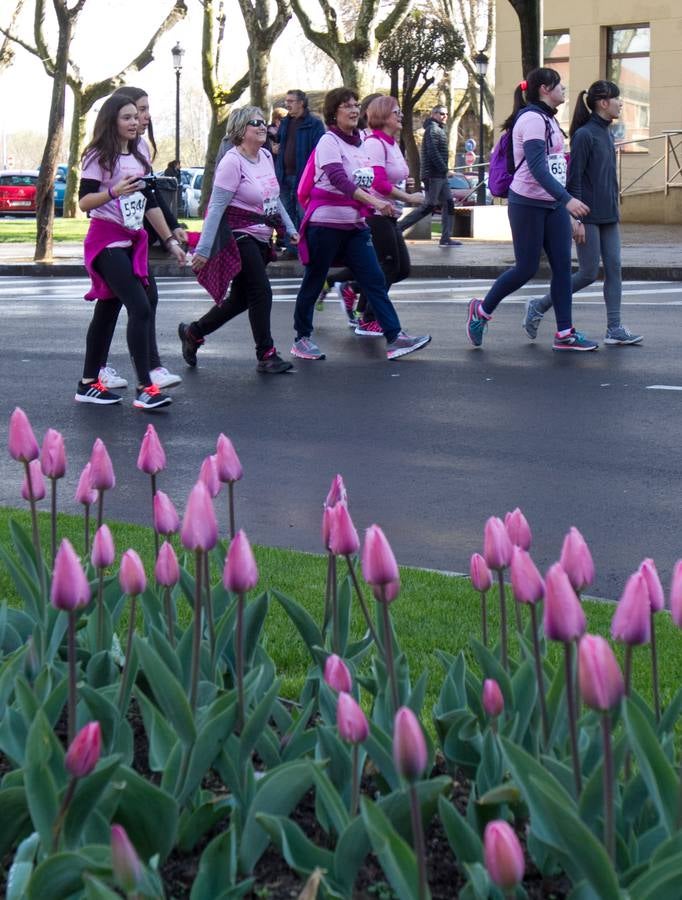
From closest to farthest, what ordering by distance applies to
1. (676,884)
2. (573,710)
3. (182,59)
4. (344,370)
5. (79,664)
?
(676,884)
(573,710)
(79,664)
(344,370)
(182,59)

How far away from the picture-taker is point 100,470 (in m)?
3.22

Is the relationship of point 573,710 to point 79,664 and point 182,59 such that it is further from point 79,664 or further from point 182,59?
point 182,59

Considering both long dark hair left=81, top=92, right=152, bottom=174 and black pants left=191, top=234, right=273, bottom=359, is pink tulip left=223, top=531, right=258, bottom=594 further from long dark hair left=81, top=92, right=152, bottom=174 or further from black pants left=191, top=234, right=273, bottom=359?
black pants left=191, top=234, right=273, bottom=359

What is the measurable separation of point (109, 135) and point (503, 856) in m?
8.22

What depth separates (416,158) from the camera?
2212 inches

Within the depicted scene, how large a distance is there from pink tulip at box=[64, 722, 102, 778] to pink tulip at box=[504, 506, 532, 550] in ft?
3.74

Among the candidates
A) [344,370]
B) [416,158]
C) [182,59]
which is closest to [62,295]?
[344,370]

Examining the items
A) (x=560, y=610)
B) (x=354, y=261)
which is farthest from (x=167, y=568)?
(x=354, y=261)

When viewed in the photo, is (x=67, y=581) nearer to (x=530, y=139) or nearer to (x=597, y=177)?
(x=530, y=139)

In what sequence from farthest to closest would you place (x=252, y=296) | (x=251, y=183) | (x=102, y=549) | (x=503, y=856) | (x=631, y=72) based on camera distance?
1. (x=631, y=72)
2. (x=252, y=296)
3. (x=251, y=183)
4. (x=102, y=549)
5. (x=503, y=856)

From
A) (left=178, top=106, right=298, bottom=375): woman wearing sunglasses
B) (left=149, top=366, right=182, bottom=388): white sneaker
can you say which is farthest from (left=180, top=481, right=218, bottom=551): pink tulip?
(left=178, top=106, right=298, bottom=375): woman wearing sunglasses

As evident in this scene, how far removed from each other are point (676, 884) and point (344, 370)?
10.1 meters

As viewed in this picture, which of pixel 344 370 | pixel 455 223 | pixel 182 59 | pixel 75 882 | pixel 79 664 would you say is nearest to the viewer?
pixel 75 882

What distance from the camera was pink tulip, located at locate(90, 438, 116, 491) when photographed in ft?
10.5
